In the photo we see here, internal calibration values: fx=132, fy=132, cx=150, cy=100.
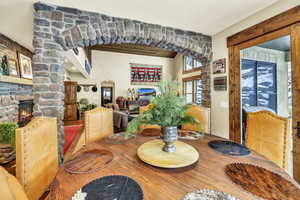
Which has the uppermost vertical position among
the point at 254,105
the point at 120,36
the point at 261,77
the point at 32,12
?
the point at 32,12

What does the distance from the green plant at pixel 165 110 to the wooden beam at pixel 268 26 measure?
2.12 metres

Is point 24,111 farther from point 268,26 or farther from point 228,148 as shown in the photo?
point 268,26

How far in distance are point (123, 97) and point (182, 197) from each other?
6938 mm

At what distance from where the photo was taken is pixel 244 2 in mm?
2014

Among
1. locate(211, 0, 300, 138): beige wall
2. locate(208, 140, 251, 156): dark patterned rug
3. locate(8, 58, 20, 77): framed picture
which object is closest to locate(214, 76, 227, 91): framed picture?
locate(211, 0, 300, 138): beige wall

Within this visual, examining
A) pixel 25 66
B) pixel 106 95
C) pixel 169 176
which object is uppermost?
pixel 25 66

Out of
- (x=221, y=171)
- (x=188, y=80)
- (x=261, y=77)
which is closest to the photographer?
(x=221, y=171)

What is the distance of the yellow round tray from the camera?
3.08 ft

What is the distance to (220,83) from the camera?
9.60 feet

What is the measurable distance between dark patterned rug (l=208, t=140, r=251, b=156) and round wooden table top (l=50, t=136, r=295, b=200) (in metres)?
0.06

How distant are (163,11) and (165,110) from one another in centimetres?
197

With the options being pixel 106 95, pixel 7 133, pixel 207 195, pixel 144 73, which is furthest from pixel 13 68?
pixel 144 73

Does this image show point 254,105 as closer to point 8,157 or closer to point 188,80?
point 8,157

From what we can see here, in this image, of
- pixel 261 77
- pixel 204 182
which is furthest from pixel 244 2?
pixel 204 182
